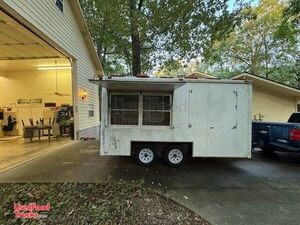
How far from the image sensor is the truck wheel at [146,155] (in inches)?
308

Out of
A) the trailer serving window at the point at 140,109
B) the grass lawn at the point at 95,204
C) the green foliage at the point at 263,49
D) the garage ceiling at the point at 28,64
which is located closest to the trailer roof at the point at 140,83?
the trailer serving window at the point at 140,109

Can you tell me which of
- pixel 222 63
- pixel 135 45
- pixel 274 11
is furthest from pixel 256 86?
pixel 222 63

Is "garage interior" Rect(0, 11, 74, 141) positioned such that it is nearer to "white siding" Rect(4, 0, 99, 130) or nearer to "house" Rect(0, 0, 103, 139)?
"house" Rect(0, 0, 103, 139)

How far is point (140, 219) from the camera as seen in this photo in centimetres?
424

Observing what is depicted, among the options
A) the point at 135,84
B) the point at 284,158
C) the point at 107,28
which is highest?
the point at 107,28

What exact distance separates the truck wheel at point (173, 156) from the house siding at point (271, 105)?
8319 millimetres

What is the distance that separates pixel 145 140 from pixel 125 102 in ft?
3.83

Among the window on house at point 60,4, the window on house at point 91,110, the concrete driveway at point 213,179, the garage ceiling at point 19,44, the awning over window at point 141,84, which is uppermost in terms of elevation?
the window on house at point 60,4

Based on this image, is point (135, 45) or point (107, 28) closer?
point (135, 45)

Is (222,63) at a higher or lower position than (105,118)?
higher

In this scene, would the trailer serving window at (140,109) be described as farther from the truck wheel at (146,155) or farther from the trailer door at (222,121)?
the trailer door at (222,121)

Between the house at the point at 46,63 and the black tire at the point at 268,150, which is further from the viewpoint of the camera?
the black tire at the point at 268,150

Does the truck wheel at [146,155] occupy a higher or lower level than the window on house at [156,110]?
lower

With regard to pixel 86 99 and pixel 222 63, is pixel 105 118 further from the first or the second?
pixel 222 63
